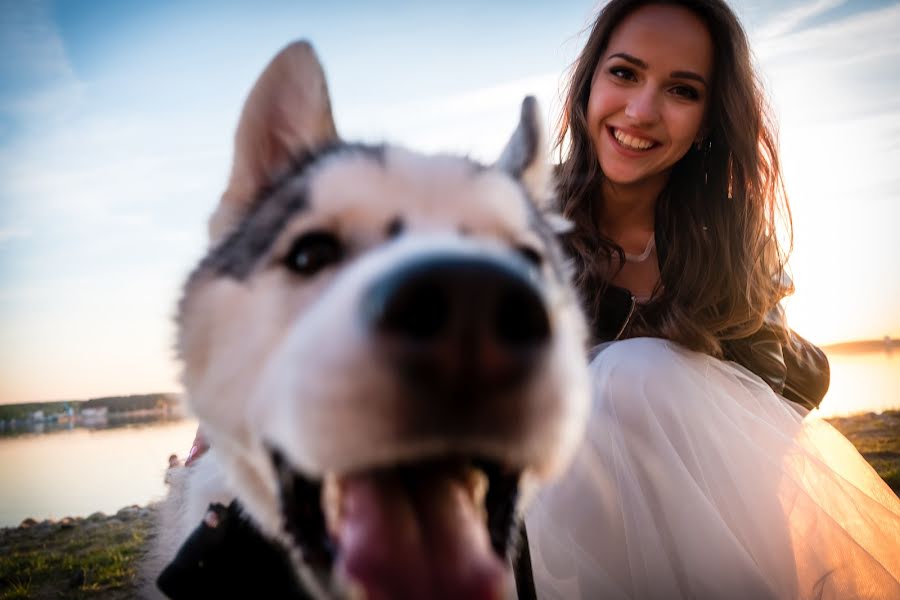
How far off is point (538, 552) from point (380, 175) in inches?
94.0

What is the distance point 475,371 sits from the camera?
3.41ft

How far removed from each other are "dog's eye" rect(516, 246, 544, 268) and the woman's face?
2.75 meters

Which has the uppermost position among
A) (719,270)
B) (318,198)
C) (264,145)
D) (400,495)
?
(264,145)

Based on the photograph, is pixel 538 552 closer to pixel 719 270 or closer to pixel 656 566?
pixel 656 566

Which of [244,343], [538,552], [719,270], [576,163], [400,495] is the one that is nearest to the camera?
[400,495]

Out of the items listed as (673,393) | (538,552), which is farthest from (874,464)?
(538,552)

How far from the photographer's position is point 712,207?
14.8 feet

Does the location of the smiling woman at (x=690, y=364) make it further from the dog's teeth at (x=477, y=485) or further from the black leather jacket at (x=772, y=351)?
the dog's teeth at (x=477, y=485)

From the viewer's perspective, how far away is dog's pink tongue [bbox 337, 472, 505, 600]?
1.27m

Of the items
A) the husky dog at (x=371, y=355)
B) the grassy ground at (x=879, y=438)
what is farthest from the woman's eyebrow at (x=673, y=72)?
the grassy ground at (x=879, y=438)

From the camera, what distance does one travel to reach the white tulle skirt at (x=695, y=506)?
274 centimetres

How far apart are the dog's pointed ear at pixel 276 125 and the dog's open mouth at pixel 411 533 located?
1290mm

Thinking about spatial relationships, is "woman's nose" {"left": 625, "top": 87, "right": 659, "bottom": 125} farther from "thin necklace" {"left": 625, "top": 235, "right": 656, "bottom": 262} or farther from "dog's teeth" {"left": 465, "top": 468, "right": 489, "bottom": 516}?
"dog's teeth" {"left": 465, "top": 468, "right": 489, "bottom": 516}

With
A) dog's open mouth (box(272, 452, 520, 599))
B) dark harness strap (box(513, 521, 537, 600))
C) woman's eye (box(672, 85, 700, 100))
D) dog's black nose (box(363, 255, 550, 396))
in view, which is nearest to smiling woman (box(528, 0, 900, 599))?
woman's eye (box(672, 85, 700, 100))
